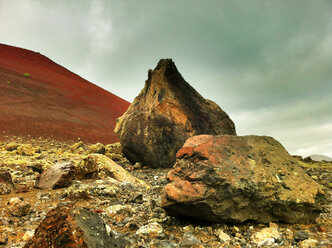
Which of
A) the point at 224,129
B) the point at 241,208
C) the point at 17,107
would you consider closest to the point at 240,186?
the point at 241,208

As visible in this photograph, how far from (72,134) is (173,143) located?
45.9 feet

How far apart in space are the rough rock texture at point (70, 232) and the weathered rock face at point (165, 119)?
7.08m

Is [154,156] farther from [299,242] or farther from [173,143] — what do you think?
[299,242]

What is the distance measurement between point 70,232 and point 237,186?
2437 mm

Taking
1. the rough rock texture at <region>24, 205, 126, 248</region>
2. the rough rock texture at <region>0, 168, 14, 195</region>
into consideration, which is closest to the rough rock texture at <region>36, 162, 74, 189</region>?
the rough rock texture at <region>0, 168, 14, 195</region>

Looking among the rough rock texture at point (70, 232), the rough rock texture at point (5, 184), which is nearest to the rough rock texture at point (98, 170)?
the rough rock texture at point (5, 184)

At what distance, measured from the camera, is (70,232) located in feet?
7.47

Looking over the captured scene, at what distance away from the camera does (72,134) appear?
20531mm

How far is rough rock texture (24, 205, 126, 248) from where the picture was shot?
7.40ft

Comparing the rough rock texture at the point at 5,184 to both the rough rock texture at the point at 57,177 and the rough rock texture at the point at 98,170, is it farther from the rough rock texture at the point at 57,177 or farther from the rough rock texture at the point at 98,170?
the rough rock texture at the point at 98,170

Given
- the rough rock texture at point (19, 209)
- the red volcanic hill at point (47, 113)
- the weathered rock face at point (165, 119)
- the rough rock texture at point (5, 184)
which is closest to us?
the rough rock texture at point (19, 209)

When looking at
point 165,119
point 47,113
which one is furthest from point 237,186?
point 47,113

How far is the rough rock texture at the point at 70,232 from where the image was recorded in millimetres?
2256

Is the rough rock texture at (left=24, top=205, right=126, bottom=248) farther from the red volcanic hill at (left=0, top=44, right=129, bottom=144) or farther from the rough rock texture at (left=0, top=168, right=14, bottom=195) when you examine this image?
the red volcanic hill at (left=0, top=44, right=129, bottom=144)
